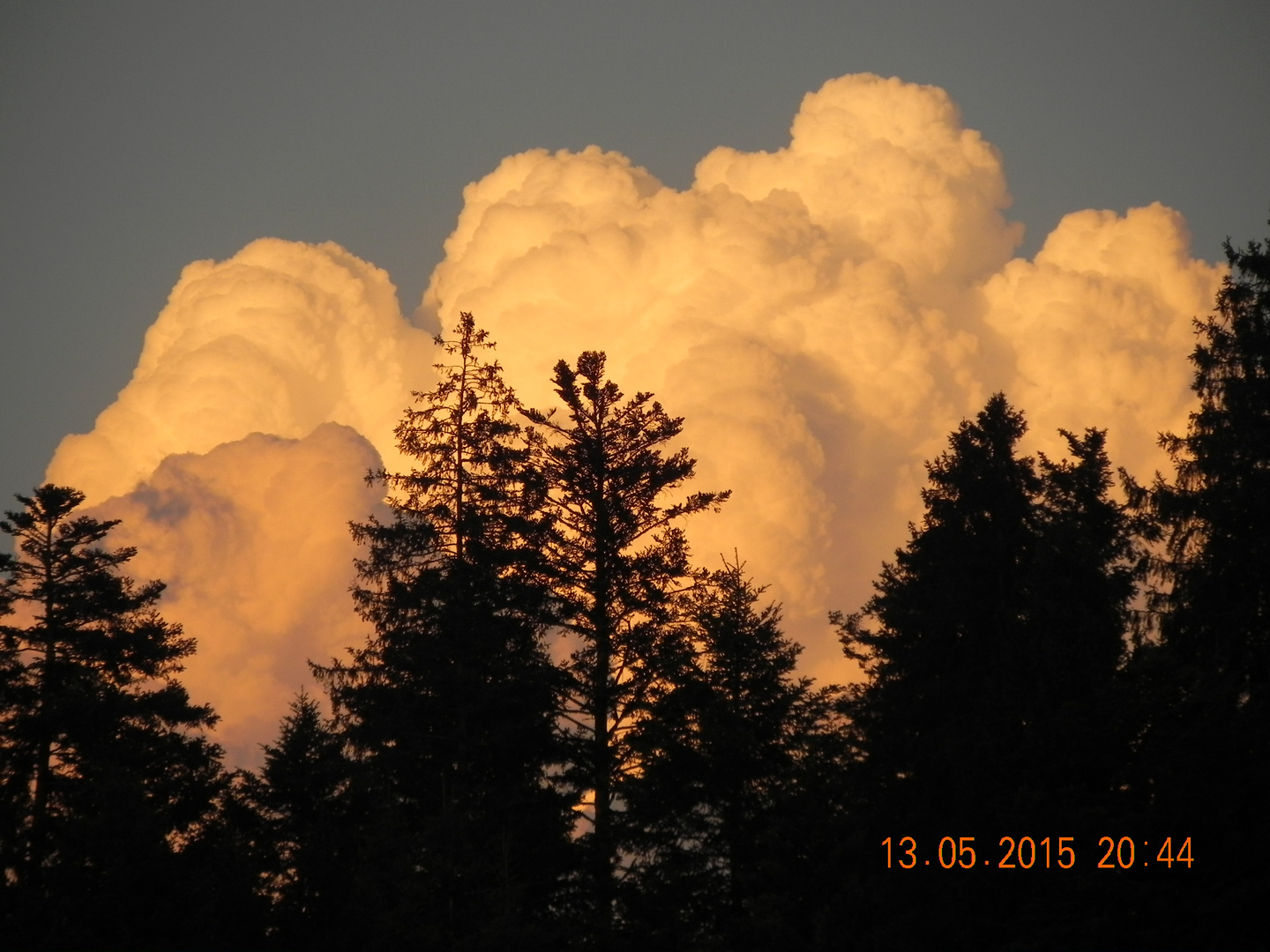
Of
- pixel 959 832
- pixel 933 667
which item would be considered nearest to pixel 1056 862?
pixel 959 832

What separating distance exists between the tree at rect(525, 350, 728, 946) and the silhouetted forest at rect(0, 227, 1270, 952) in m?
0.09

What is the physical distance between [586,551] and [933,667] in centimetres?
959

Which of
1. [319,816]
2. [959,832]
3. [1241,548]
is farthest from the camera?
[319,816]

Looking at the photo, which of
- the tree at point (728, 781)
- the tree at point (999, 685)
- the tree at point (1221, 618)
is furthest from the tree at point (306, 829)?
the tree at point (1221, 618)

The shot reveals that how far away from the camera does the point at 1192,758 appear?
2600 cm

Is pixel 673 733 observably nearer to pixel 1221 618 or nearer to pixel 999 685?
pixel 999 685

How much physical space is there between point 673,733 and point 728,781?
5.60 feet

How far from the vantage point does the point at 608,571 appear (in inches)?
1437

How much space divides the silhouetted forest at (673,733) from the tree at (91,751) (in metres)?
0.09

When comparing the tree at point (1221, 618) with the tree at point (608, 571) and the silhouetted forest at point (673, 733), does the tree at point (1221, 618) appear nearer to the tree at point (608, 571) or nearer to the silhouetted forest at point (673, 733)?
the silhouetted forest at point (673, 733)

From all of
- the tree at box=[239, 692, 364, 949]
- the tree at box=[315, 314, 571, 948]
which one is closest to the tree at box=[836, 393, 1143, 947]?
the tree at box=[315, 314, 571, 948]

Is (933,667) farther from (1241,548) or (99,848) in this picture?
(99,848)

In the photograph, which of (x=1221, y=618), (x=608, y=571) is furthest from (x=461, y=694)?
(x=1221, y=618)

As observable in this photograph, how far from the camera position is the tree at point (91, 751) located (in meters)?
32.5
